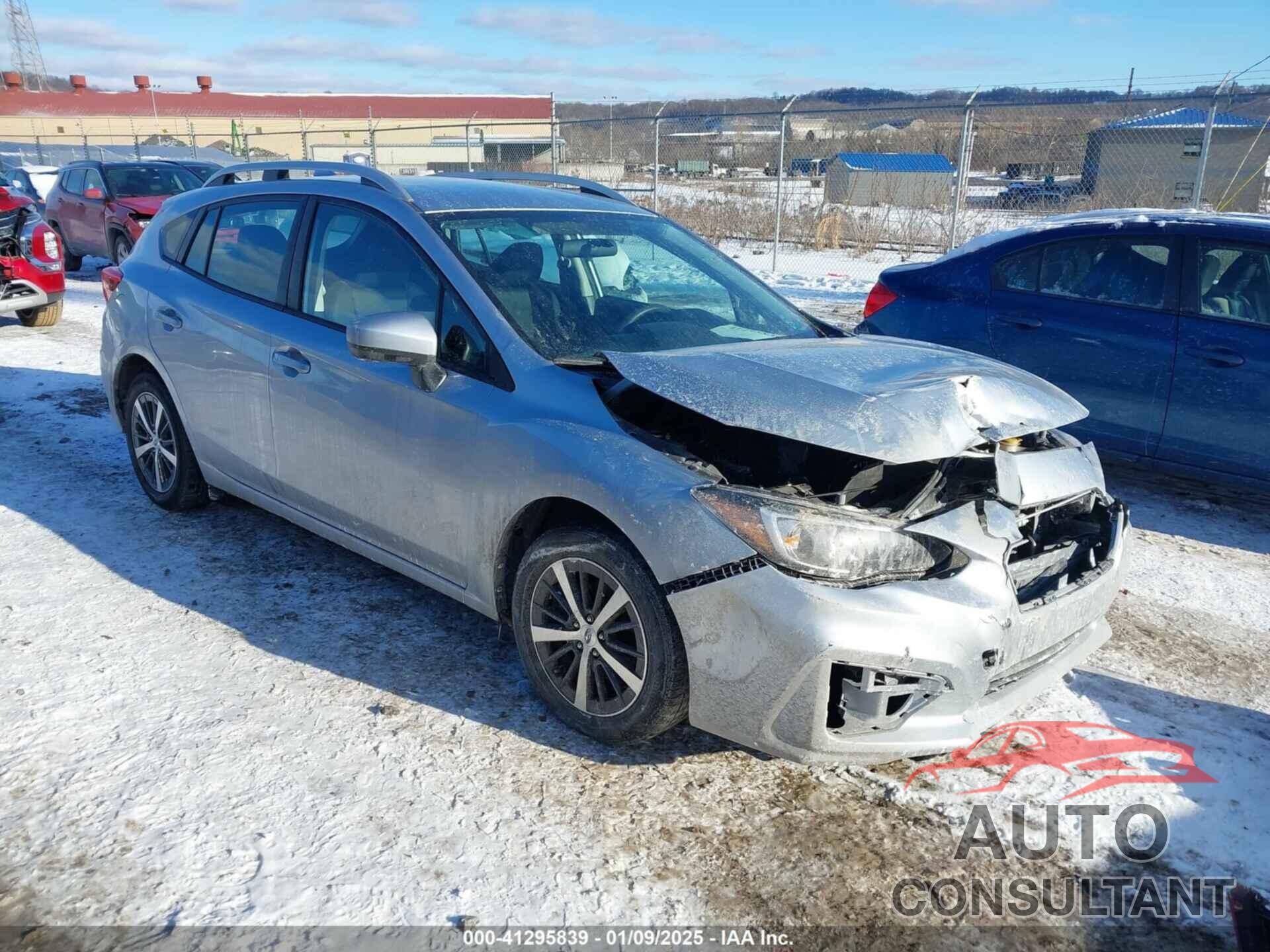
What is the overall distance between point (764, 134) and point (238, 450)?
70.7ft

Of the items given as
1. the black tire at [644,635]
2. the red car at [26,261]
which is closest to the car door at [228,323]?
the black tire at [644,635]

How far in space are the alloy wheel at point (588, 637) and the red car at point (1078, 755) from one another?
959 mm

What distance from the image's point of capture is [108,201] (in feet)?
44.6

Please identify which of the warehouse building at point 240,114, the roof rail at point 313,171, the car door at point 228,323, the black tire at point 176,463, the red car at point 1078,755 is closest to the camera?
the red car at point 1078,755

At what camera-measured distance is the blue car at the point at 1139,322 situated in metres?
5.17

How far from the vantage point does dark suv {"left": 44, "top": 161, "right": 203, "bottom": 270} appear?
44.0 feet

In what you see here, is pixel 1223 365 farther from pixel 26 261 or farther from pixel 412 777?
pixel 26 261

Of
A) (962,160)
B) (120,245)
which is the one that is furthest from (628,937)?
(120,245)

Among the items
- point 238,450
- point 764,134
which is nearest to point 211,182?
point 238,450

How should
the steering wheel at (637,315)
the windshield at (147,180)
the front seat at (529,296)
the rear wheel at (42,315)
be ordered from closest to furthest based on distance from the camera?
1. the front seat at (529,296)
2. the steering wheel at (637,315)
3. the rear wheel at (42,315)
4. the windshield at (147,180)

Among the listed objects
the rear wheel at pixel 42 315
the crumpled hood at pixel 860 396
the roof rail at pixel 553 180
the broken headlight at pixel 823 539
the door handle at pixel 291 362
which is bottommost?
the rear wheel at pixel 42 315

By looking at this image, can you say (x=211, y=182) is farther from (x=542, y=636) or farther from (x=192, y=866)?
(x=192, y=866)

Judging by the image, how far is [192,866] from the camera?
8.57ft

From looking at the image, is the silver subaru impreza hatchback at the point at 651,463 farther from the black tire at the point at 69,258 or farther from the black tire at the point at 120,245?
the black tire at the point at 69,258
